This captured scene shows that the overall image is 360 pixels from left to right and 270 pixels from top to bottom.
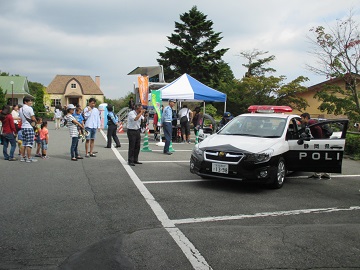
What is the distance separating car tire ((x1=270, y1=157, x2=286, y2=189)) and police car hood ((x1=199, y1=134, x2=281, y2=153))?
44 cm

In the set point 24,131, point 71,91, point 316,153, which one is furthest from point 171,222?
point 71,91

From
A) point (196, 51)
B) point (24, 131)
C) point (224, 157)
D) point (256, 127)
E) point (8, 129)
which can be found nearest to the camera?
point (224, 157)

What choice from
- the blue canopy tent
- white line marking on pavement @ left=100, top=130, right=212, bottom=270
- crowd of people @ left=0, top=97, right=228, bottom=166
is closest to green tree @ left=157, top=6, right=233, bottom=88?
the blue canopy tent

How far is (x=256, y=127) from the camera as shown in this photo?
7500mm

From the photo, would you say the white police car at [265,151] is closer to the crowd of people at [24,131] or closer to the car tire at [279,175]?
the car tire at [279,175]

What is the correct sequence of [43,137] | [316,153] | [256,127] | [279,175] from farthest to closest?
[43,137] < [256,127] < [316,153] < [279,175]

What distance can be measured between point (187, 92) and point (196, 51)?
2318cm

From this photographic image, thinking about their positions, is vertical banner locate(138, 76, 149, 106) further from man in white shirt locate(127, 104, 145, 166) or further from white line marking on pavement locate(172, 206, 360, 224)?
white line marking on pavement locate(172, 206, 360, 224)

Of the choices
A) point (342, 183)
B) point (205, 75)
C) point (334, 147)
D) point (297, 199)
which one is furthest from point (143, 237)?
point (205, 75)

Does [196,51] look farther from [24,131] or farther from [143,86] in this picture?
[24,131]

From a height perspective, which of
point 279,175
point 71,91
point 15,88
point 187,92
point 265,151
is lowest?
point 279,175

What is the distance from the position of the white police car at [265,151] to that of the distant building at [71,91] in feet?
184

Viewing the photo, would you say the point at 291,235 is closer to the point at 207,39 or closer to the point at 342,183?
the point at 342,183

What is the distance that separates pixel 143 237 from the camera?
13.3 feet
